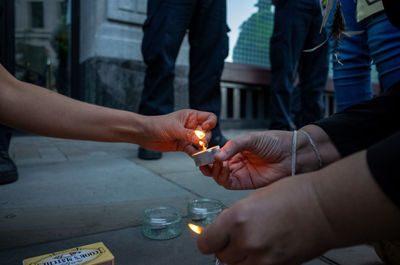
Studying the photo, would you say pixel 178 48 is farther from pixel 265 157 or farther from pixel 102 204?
pixel 265 157

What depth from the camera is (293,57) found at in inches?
125

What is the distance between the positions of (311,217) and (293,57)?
2.99m

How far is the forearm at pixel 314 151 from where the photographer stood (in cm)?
93

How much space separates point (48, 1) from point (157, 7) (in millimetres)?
2822

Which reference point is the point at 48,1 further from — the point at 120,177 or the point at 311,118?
the point at 311,118

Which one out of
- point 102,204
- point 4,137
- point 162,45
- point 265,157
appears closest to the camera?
point 265,157

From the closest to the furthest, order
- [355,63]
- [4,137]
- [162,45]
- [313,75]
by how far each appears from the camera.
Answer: [355,63] → [4,137] → [162,45] → [313,75]

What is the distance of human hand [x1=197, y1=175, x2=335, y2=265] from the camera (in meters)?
0.45

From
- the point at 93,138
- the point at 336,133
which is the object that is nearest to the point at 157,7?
the point at 93,138

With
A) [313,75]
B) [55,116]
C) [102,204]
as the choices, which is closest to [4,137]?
[102,204]

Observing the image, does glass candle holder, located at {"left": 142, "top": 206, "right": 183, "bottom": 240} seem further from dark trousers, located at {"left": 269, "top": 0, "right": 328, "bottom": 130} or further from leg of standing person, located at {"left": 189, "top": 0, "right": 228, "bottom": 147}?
dark trousers, located at {"left": 269, "top": 0, "right": 328, "bottom": 130}

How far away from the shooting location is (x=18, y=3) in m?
4.01

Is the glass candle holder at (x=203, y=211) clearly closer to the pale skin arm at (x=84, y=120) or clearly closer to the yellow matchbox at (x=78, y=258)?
the pale skin arm at (x=84, y=120)

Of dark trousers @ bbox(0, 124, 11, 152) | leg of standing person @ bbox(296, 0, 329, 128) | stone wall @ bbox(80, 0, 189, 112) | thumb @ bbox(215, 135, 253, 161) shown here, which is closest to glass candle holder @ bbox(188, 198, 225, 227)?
thumb @ bbox(215, 135, 253, 161)
